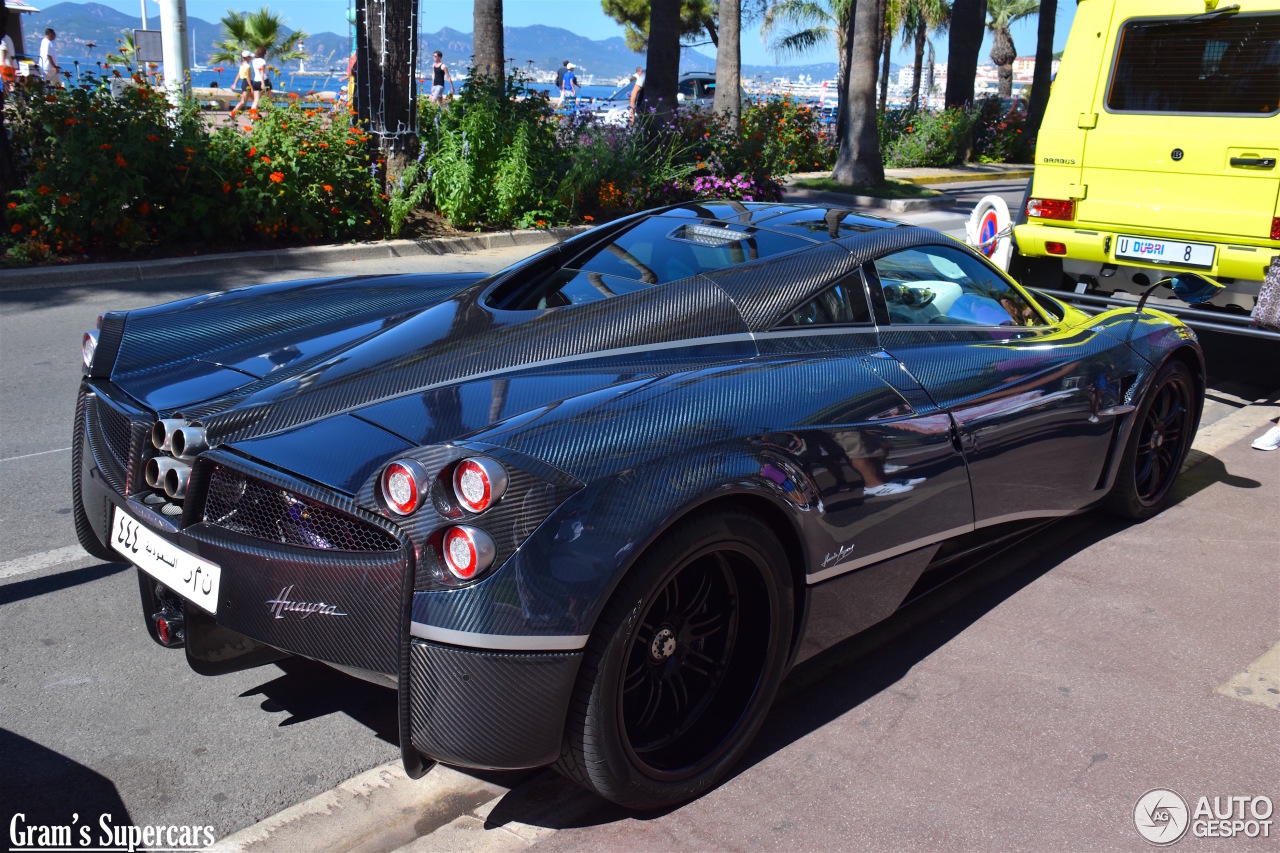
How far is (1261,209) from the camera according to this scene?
6840 millimetres

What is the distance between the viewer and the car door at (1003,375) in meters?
3.49

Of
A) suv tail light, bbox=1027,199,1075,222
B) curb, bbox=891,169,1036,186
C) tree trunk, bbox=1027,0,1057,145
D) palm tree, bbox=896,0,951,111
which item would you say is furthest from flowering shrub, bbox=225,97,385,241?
palm tree, bbox=896,0,951,111

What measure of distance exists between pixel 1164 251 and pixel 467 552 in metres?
6.49

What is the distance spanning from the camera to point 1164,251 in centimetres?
730

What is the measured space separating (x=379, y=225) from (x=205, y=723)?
9.25 metres

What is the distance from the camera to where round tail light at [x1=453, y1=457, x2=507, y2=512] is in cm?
231

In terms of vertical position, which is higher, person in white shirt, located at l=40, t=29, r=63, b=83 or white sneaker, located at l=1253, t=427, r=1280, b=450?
person in white shirt, located at l=40, t=29, r=63, b=83

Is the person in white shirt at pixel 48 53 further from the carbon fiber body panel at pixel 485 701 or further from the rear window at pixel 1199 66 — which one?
the carbon fiber body panel at pixel 485 701

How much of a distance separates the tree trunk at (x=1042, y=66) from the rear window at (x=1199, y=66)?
23128mm

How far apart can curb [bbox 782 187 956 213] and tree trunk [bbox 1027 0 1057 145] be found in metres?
12.4

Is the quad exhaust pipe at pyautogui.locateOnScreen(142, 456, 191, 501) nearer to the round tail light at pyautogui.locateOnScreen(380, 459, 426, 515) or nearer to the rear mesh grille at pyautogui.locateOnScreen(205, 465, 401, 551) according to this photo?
the rear mesh grille at pyautogui.locateOnScreen(205, 465, 401, 551)

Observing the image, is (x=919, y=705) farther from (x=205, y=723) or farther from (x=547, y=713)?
(x=205, y=723)

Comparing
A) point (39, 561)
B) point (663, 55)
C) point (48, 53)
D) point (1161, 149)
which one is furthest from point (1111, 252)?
point (48, 53)

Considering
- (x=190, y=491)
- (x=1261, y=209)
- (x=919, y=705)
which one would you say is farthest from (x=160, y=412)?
(x=1261, y=209)
